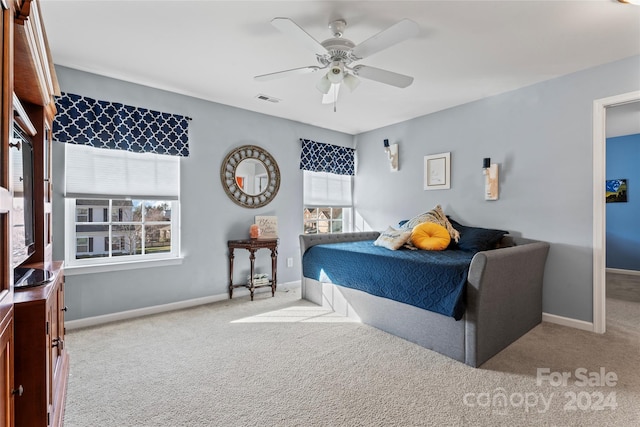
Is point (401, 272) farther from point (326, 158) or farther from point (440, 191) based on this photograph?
point (326, 158)

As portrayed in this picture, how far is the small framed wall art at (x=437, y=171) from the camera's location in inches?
160

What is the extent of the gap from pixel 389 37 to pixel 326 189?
3227mm

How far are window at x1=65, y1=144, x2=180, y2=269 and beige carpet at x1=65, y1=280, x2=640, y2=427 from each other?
755 mm

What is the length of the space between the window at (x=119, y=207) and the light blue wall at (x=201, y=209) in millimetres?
108

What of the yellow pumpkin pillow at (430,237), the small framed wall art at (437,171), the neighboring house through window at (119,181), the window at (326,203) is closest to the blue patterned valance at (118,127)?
the neighboring house through window at (119,181)

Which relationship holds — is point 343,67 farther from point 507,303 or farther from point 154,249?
point 154,249

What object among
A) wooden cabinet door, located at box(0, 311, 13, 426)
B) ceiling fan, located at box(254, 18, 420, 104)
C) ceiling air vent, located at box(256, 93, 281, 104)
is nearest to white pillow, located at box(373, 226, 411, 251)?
ceiling fan, located at box(254, 18, 420, 104)

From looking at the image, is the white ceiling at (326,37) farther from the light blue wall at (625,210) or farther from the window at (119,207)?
the light blue wall at (625,210)

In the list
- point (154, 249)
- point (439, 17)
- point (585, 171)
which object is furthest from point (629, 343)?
point (154, 249)

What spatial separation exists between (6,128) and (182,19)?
161 cm

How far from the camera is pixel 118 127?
317 centimetres

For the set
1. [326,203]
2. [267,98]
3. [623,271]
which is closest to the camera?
[267,98]

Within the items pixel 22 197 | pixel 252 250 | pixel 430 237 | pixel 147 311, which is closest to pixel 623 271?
pixel 430 237

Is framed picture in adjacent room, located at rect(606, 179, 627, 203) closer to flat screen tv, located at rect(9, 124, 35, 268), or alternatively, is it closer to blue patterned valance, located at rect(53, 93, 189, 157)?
blue patterned valance, located at rect(53, 93, 189, 157)
